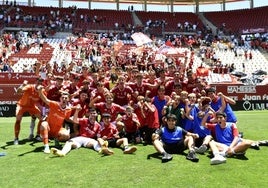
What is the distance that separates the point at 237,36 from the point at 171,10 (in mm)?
11813

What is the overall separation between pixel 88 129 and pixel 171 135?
222 cm

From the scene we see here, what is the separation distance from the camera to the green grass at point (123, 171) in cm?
671

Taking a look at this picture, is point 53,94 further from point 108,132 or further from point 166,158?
point 166,158

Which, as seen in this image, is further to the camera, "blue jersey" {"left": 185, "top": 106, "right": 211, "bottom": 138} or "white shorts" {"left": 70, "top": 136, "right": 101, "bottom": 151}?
"white shorts" {"left": 70, "top": 136, "right": 101, "bottom": 151}

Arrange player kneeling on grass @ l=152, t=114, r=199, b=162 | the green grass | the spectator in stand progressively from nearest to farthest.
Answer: the green grass, player kneeling on grass @ l=152, t=114, r=199, b=162, the spectator in stand

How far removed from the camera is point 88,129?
31.8 ft

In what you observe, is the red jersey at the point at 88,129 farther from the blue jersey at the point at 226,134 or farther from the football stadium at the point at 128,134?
the blue jersey at the point at 226,134

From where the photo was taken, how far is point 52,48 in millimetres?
37812

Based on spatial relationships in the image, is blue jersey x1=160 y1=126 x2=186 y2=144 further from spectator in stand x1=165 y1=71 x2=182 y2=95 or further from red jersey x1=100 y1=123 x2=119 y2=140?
spectator in stand x1=165 y1=71 x2=182 y2=95

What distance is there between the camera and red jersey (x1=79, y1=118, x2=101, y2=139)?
9633 millimetres

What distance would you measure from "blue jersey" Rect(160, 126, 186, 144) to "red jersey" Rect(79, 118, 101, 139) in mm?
1776

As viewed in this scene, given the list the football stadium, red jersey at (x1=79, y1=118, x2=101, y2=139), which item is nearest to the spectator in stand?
the football stadium

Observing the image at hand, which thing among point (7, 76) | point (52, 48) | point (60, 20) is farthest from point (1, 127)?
point (60, 20)

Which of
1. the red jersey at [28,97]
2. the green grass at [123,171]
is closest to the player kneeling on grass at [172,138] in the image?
the green grass at [123,171]
